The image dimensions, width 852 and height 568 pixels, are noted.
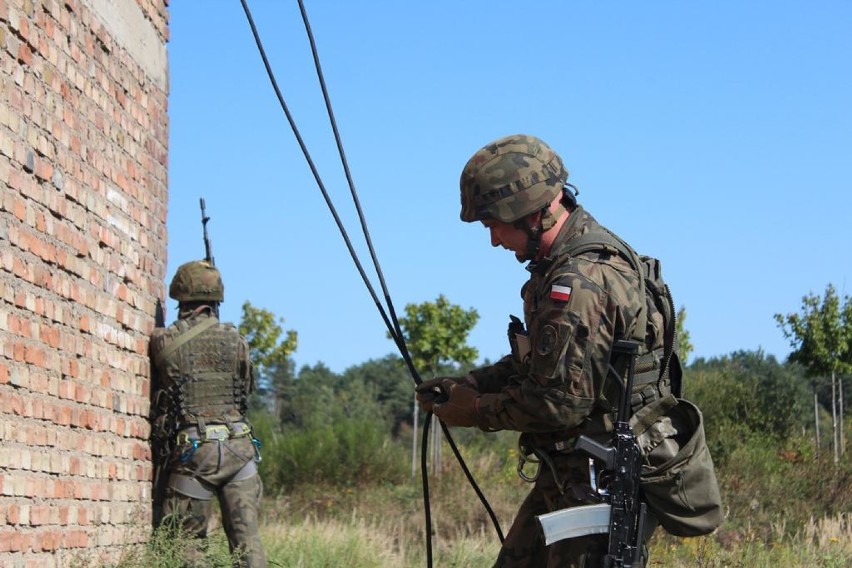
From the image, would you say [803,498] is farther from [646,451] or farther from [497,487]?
[646,451]

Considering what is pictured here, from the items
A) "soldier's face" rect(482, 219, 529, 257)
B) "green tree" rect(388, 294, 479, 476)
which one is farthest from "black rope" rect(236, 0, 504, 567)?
"green tree" rect(388, 294, 479, 476)

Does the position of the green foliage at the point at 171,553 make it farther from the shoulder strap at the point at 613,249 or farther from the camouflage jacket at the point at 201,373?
the shoulder strap at the point at 613,249

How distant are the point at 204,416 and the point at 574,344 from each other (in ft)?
10.8

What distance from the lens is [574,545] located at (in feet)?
14.1

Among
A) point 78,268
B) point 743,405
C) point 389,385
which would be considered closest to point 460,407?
point 78,268

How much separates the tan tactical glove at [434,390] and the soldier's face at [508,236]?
21.8 inches

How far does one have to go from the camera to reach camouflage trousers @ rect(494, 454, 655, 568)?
4.27 metres

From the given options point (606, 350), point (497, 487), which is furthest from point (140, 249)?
point (497, 487)

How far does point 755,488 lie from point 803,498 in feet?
1.78

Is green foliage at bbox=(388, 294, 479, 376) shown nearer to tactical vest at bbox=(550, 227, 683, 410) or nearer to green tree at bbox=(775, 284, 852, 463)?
green tree at bbox=(775, 284, 852, 463)

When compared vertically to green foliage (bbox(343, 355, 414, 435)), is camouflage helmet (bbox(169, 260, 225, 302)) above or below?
below

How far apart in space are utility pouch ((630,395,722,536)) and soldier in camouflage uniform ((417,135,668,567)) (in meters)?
0.08

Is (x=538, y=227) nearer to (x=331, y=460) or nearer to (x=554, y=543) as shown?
(x=554, y=543)

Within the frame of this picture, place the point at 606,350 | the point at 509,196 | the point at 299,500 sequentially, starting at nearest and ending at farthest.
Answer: the point at 606,350, the point at 509,196, the point at 299,500
